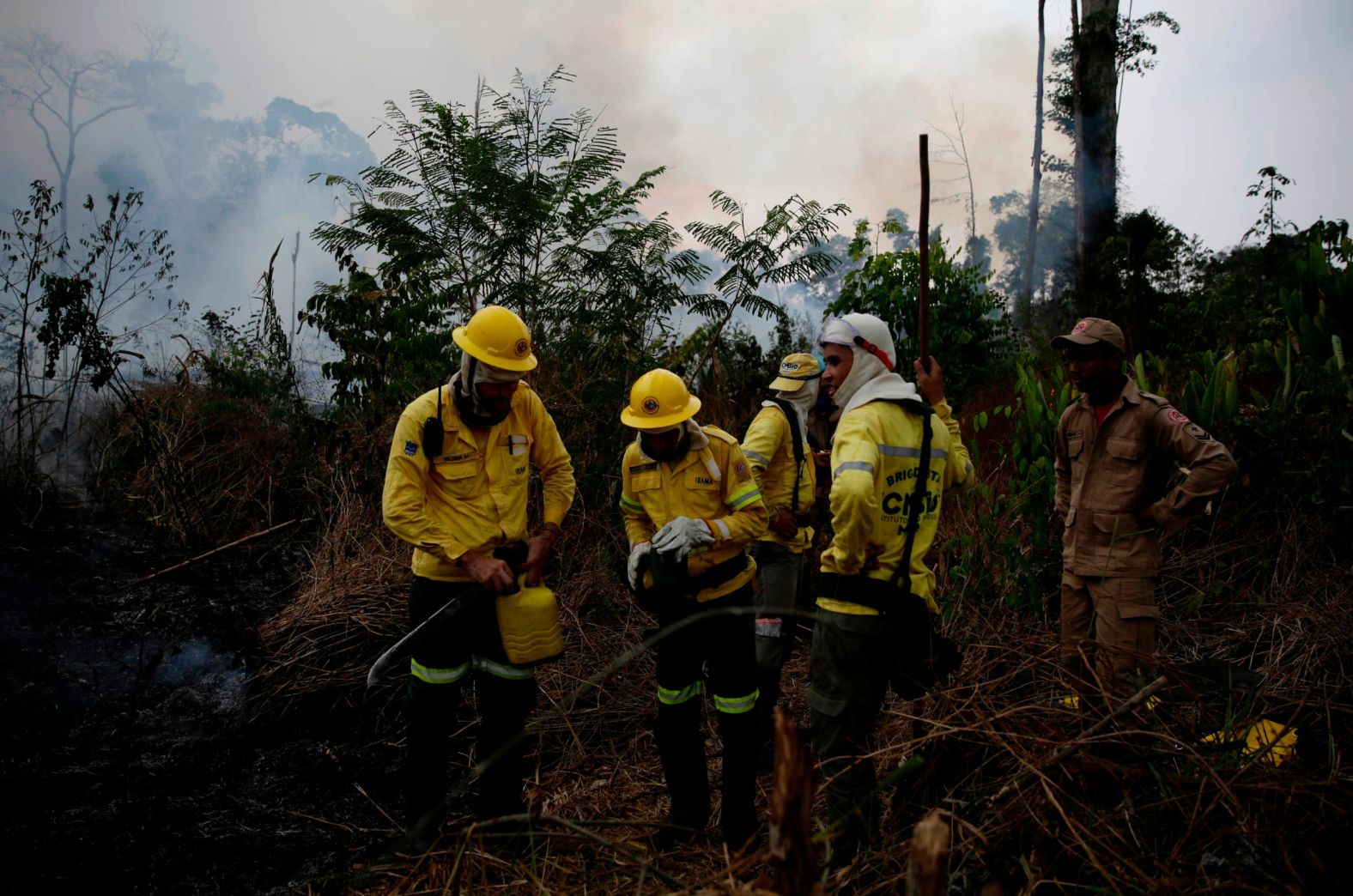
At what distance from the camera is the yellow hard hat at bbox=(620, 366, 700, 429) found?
3.22 metres

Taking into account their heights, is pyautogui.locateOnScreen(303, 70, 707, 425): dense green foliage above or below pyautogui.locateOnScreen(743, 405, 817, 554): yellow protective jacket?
above

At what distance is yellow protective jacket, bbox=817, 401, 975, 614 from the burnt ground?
2.47m

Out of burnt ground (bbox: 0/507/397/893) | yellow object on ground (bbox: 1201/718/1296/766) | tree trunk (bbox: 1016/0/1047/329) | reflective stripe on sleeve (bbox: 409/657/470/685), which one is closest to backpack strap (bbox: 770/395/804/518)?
reflective stripe on sleeve (bbox: 409/657/470/685)

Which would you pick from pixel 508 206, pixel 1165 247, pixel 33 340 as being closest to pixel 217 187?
pixel 33 340

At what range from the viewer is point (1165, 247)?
12.2 meters

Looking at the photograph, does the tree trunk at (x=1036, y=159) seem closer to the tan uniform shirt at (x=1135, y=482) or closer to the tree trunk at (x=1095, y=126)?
the tree trunk at (x=1095, y=126)

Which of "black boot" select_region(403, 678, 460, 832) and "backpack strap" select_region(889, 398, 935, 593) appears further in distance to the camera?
"black boot" select_region(403, 678, 460, 832)

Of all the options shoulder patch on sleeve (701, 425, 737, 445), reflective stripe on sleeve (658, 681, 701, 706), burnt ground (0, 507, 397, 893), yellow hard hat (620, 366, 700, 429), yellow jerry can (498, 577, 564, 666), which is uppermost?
yellow hard hat (620, 366, 700, 429)

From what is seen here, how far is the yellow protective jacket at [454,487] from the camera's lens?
124 inches

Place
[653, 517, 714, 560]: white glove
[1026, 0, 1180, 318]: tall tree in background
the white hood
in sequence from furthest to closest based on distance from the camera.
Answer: [1026, 0, 1180, 318]: tall tree in background < [653, 517, 714, 560]: white glove < the white hood

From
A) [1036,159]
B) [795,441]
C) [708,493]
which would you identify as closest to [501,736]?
[708,493]

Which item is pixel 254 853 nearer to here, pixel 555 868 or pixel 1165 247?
pixel 555 868

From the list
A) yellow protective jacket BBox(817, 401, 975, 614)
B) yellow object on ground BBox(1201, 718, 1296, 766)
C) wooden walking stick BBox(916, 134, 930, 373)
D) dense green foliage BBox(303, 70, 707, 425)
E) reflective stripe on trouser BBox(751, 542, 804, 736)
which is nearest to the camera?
yellow object on ground BBox(1201, 718, 1296, 766)

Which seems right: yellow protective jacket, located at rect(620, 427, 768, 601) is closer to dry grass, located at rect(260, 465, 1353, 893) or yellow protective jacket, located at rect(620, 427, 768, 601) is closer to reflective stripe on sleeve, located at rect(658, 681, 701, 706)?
reflective stripe on sleeve, located at rect(658, 681, 701, 706)
